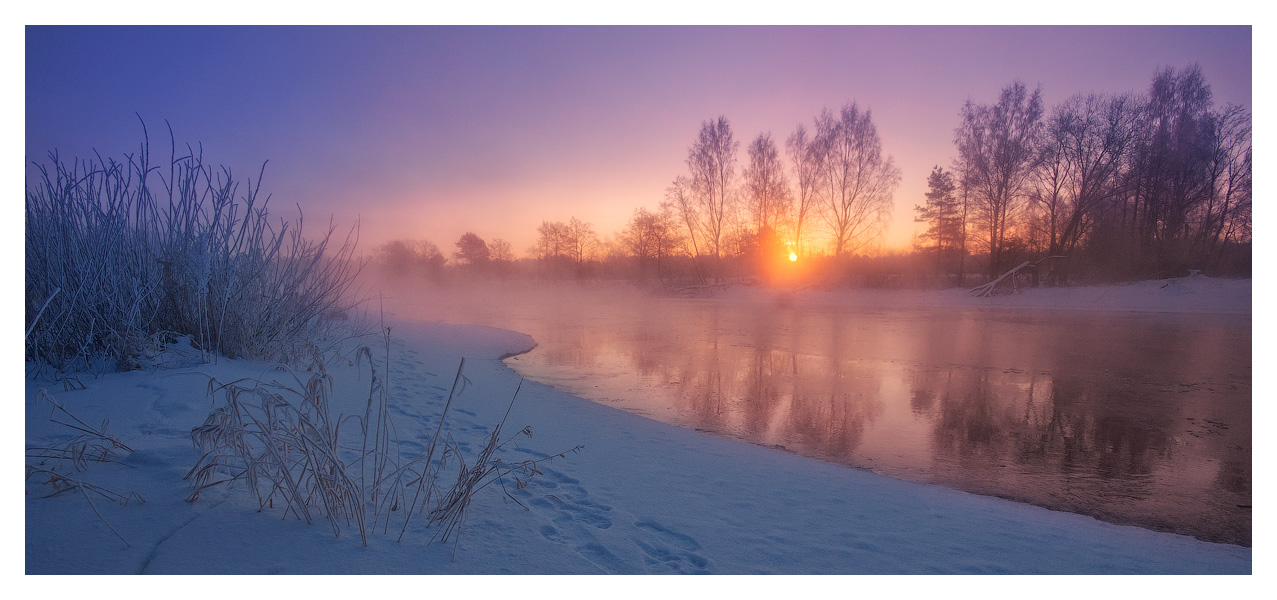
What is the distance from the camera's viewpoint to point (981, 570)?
7.52 ft

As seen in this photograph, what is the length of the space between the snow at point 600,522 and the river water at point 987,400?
63cm

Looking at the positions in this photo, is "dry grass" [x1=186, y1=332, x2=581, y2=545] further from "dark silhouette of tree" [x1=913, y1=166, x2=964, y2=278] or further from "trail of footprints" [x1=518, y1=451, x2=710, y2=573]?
"dark silhouette of tree" [x1=913, y1=166, x2=964, y2=278]

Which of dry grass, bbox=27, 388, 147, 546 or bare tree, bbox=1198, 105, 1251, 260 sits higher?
bare tree, bbox=1198, 105, 1251, 260

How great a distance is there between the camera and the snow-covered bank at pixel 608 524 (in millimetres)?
1875

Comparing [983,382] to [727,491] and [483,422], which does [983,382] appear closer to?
[727,491]

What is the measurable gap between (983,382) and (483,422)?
6175 millimetres

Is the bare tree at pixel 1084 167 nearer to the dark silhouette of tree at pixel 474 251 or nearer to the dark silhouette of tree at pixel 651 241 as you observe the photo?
the dark silhouette of tree at pixel 651 241

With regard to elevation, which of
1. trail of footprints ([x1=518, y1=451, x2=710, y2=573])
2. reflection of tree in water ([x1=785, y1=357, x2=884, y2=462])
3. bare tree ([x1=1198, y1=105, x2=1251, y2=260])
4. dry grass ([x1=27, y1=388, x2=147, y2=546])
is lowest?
reflection of tree in water ([x1=785, y1=357, x2=884, y2=462])

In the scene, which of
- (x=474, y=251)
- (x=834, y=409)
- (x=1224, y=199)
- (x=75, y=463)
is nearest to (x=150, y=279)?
(x=75, y=463)

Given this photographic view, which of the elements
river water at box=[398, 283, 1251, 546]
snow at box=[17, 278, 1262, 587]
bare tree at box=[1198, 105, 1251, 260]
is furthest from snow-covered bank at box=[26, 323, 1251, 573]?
bare tree at box=[1198, 105, 1251, 260]

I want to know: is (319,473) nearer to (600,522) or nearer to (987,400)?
(600,522)

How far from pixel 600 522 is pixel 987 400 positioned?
523 cm

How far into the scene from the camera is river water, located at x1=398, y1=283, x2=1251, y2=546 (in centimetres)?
354

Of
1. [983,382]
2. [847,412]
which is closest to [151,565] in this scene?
[847,412]
